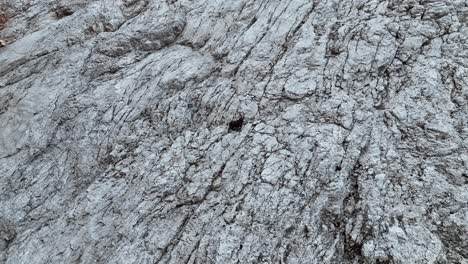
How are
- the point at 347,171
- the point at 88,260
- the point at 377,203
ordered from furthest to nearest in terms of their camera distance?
the point at 88,260 → the point at 347,171 → the point at 377,203

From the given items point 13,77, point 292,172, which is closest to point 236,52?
point 292,172

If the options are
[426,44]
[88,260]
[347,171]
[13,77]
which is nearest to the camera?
[347,171]

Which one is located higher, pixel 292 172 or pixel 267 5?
pixel 267 5

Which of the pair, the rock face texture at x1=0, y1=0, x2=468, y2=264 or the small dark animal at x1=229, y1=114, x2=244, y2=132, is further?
the small dark animal at x1=229, y1=114, x2=244, y2=132

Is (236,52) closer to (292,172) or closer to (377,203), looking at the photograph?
(292,172)

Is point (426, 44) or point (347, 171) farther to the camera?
point (426, 44)

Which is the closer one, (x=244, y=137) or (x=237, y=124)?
(x=244, y=137)

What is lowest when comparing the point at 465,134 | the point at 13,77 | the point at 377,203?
the point at 377,203

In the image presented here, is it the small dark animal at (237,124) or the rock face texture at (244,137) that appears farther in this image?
the small dark animal at (237,124)
